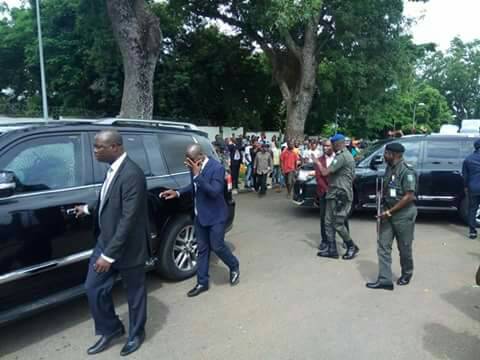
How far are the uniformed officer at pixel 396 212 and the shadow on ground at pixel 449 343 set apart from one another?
3.26 feet

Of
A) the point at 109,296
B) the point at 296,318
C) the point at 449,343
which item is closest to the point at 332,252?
the point at 296,318

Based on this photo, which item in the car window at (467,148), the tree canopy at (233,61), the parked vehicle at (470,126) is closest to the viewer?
the car window at (467,148)

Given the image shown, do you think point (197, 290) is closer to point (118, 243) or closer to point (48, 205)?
point (118, 243)

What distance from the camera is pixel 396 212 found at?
4.49m

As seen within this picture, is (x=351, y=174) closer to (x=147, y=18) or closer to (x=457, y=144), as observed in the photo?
(x=457, y=144)

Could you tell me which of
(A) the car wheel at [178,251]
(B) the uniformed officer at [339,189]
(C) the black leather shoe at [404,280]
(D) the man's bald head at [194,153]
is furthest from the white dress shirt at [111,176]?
(C) the black leather shoe at [404,280]

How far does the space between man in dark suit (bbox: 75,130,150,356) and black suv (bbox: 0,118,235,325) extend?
533mm

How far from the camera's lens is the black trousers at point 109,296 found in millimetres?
3121

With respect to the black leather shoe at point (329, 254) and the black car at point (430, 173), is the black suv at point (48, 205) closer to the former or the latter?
the black leather shoe at point (329, 254)

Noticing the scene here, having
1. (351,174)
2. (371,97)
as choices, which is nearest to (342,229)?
(351,174)

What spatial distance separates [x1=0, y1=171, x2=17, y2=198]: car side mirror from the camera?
3.03 metres

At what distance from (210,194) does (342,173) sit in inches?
87.5

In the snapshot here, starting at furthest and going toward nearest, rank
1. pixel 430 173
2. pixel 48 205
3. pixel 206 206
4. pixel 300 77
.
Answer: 1. pixel 300 77
2. pixel 430 173
3. pixel 206 206
4. pixel 48 205

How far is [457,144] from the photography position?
824 centimetres
